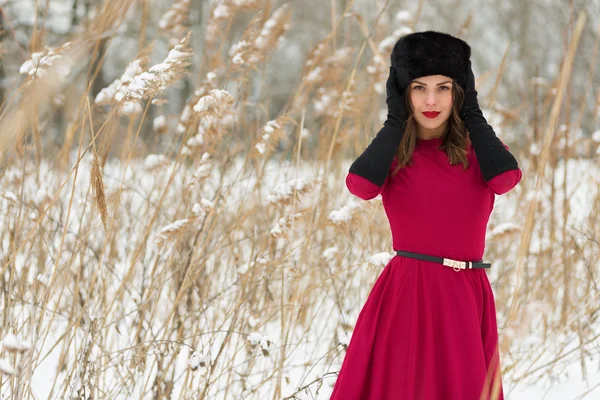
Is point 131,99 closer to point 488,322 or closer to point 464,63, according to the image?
point 464,63

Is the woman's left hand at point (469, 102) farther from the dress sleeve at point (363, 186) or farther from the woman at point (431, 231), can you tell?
the dress sleeve at point (363, 186)

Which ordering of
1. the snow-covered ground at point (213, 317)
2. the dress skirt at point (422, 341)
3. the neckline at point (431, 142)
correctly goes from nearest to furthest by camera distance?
the dress skirt at point (422, 341) < the neckline at point (431, 142) < the snow-covered ground at point (213, 317)

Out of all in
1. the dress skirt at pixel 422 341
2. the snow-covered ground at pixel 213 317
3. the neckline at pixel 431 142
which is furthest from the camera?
the snow-covered ground at pixel 213 317

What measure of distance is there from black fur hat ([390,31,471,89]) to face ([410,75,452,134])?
0.02 metres

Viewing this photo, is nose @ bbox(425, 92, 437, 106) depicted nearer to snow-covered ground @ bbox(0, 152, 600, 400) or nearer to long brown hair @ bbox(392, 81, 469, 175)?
long brown hair @ bbox(392, 81, 469, 175)

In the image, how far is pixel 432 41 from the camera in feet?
4.78

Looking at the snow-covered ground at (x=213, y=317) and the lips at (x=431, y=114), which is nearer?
the lips at (x=431, y=114)

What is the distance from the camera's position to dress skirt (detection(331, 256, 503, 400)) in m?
1.36

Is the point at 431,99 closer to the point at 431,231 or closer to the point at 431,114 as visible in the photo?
the point at 431,114

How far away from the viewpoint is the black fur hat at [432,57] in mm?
1450

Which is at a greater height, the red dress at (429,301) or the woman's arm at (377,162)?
the woman's arm at (377,162)

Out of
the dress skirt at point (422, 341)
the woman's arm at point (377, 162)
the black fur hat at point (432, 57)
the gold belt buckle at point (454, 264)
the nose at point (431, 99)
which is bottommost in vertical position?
the dress skirt at point (422, 341)

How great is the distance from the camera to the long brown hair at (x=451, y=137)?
4.75ft

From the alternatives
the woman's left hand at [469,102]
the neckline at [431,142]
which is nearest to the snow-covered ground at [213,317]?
the neckline at [431,142]
